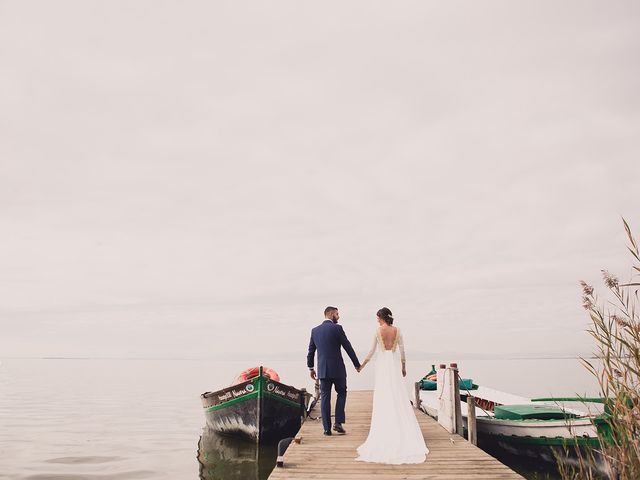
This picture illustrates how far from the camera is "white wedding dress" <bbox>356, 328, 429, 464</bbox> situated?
8094mm

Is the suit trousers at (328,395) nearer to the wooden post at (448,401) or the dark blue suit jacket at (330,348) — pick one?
the dark blue suit jacket at (330,348)

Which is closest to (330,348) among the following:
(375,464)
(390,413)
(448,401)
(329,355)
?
(329,355)

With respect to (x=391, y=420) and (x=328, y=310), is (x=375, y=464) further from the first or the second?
(x=328, y=310)

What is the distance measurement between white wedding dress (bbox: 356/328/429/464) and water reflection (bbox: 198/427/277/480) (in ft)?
19.3

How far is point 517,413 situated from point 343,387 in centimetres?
542

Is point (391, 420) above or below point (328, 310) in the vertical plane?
below

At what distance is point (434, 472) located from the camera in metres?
7.16

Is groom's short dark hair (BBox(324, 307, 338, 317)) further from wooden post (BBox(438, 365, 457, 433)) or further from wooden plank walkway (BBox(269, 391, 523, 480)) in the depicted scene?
wooden post (BBox(438, 365, 457, 433))

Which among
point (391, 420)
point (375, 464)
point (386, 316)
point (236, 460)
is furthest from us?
point (236, 460)

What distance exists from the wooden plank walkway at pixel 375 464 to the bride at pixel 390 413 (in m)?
0.29

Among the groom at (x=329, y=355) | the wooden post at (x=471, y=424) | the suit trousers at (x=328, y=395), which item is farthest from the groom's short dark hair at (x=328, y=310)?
the wooden post at (x=471, y=424)

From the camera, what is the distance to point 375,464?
25.3ft

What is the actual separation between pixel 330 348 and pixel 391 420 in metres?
1.93

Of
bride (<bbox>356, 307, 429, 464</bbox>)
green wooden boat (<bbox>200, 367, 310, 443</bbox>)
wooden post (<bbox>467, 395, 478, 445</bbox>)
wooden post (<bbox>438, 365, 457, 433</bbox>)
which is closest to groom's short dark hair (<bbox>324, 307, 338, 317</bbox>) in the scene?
bride (<bbox>356, 307, 429, 464</bbox>)
